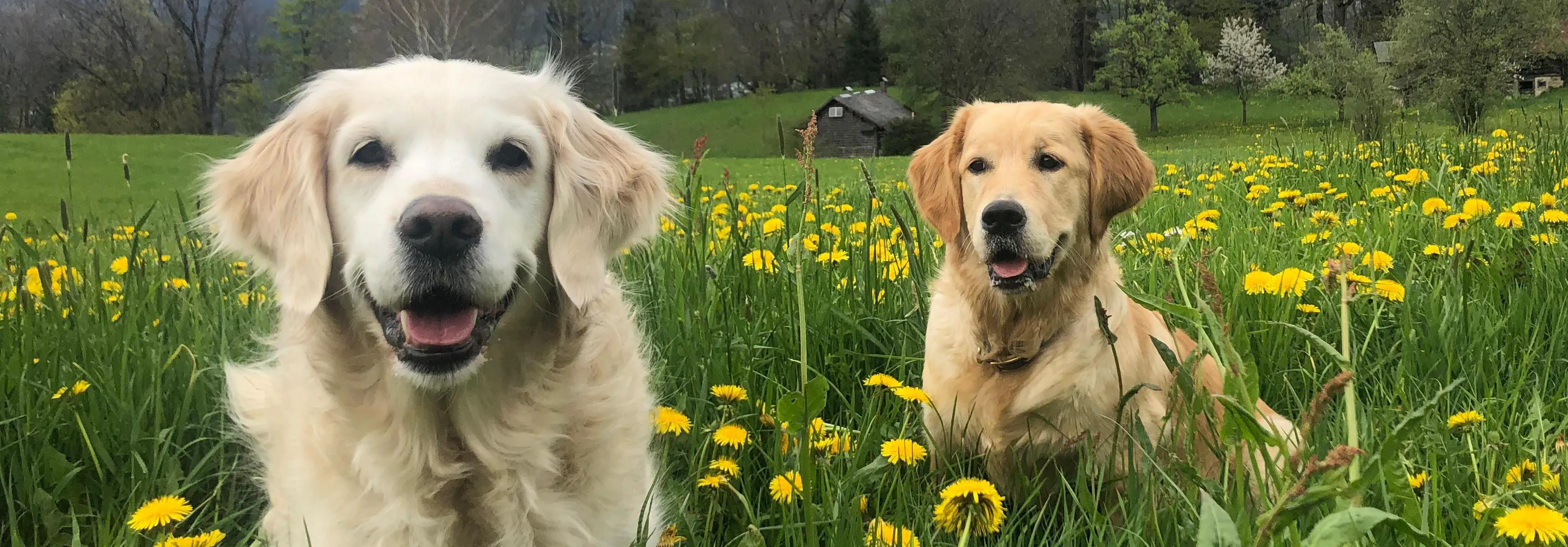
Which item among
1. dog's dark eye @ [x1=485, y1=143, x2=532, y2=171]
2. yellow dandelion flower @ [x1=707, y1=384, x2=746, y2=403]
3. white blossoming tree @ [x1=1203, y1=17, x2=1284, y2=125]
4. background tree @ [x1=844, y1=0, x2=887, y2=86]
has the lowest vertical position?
yellow dandelion flower @ [x1=707, y1=384, x2=746, y2=403]

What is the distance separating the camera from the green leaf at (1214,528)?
915 mm

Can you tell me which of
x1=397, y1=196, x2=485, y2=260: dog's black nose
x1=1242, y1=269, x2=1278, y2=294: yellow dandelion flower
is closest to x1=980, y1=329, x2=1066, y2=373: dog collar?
x1=1242, y1=269, x2=1278, y2=294: yellow dandelion flower

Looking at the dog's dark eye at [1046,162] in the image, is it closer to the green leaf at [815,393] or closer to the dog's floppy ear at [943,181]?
the dog's floppy ear at [943,181]

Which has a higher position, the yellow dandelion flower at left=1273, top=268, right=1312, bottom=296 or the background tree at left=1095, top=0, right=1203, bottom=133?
the background tree at left=1095, top=0, right=1203, bottom=133

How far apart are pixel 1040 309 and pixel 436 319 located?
1.70m

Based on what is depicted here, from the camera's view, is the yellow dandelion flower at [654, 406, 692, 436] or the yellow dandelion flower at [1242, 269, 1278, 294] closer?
the yellow dandelion flower at [654, 406, 692, 436]

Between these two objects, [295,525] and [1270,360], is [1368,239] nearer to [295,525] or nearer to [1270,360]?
[1270,360]

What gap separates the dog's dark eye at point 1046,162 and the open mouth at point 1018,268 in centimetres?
24

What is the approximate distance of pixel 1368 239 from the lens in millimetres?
3414

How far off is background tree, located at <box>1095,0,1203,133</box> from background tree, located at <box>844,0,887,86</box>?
1188cm

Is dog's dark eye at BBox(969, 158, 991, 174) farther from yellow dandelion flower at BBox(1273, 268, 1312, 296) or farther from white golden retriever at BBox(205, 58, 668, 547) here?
white golden retriever at BBox(205, 58, 668, 547)

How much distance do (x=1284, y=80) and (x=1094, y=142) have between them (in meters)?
45.6

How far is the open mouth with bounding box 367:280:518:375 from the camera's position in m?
1.61

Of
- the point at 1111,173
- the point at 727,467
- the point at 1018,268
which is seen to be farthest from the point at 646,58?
the point at 727,467
